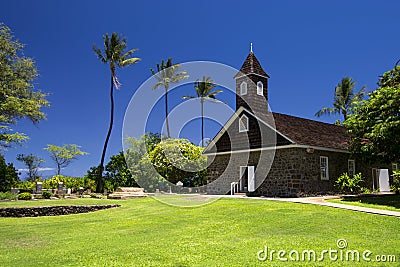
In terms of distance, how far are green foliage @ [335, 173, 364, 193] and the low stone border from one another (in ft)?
39.8

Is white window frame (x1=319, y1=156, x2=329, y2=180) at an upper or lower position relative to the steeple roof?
lower

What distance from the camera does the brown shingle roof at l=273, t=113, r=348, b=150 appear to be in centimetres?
2017

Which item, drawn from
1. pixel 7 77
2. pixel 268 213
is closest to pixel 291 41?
pixel 268 213

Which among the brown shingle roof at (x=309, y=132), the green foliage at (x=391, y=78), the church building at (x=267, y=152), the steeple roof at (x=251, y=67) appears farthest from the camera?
the steeple roof at (x=251, y=67)

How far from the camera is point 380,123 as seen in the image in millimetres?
16312

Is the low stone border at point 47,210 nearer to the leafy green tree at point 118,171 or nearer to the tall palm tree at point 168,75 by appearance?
the leafy green tree at point 118,171

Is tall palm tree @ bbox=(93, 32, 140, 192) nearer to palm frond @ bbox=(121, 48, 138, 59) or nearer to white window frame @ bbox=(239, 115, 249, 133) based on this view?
palm frond @ bbox=(121, 48, 138, 59)

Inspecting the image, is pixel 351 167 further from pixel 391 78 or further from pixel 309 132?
pixel 391 78

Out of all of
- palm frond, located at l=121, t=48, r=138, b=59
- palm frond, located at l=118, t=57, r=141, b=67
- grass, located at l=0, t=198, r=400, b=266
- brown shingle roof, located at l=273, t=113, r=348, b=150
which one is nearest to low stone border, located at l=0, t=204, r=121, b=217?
grass, located at l=0, t=198, r=400, b=266

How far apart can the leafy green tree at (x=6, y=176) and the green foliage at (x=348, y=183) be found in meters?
21.9

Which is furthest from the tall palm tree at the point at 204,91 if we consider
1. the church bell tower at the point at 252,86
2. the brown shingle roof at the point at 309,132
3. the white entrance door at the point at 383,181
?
the white entrance door at the point at 383,181

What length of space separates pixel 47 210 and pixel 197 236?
1111 centimetres

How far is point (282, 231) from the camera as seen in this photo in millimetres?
9719

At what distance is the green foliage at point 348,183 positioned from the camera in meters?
20.3
